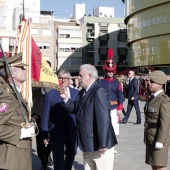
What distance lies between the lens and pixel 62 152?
20.4 ft

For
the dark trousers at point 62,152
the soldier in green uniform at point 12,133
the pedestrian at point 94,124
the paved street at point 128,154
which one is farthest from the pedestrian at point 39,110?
the soldier in green uniform at point 12,133

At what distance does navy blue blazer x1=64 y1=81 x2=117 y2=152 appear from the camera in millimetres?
4969

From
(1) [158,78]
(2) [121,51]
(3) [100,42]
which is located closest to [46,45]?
(3) [100,42]

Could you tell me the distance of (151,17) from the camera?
4706 centimetres

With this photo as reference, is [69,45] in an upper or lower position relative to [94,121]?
upper

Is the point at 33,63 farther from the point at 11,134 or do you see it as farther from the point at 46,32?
the point at 46,32

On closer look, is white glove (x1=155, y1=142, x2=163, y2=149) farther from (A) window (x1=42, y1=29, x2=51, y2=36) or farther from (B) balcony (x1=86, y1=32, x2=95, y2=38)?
(B) balcony (x1=86, y1=32, x2=95, y2=38)

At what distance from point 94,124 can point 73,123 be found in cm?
124

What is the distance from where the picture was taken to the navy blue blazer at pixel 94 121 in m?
4.97

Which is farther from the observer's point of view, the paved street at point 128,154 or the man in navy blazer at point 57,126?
the paved street at point 128,154

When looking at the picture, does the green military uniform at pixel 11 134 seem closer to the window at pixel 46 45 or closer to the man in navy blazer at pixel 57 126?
the man in navy blazer at pixel 57 126

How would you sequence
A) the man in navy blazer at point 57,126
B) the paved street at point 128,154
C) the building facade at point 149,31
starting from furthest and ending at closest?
the building facade at point 149,31 → the paved street at point 128,154 → the man in navy blazer at point 57,126

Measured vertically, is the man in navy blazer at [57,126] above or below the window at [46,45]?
below

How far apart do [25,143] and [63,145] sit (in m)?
2.04
